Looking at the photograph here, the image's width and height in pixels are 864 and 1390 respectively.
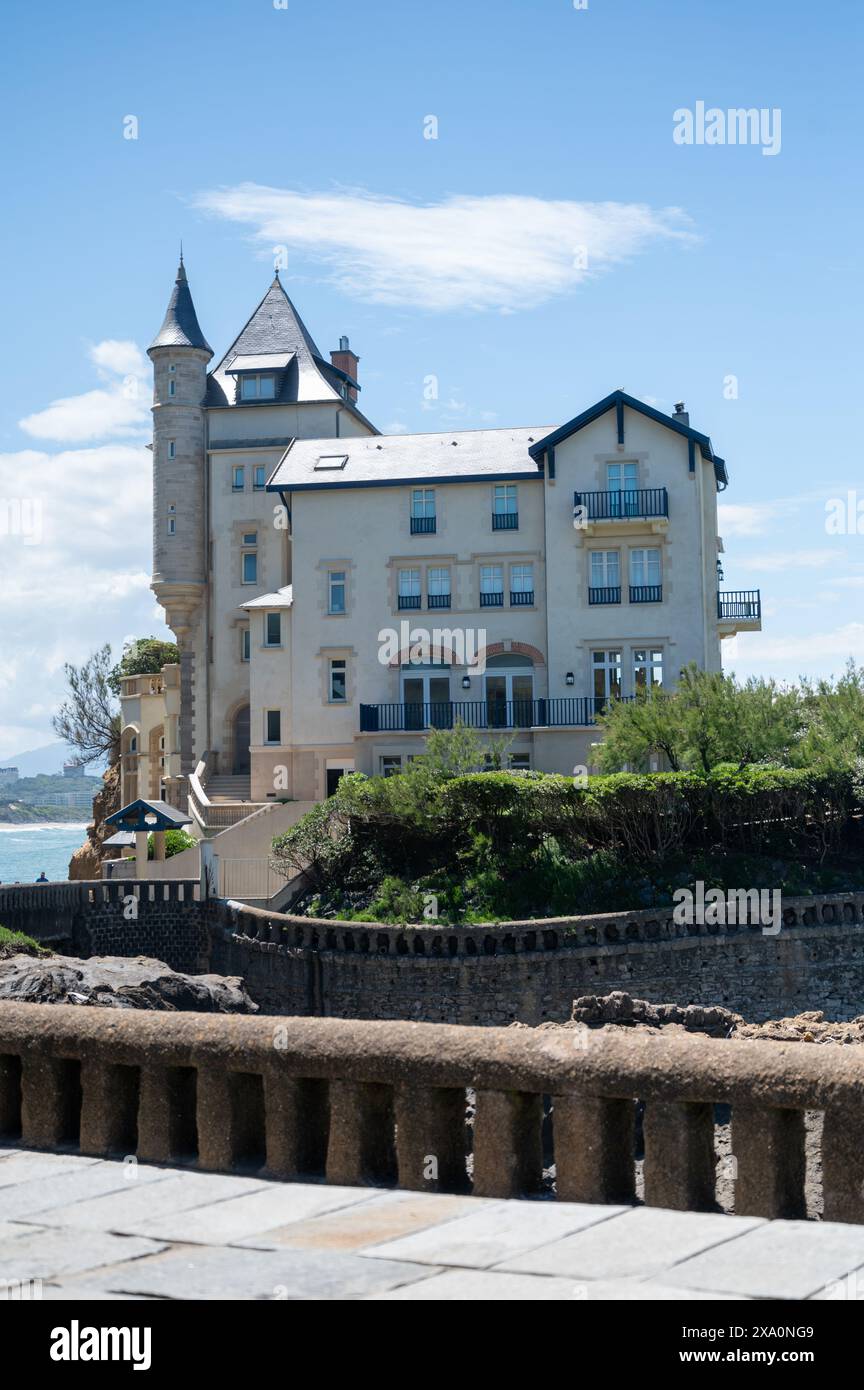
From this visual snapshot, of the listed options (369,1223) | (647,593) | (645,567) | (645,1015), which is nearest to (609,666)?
(647,593)

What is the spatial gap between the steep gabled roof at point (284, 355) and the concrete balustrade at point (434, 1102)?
180 ft

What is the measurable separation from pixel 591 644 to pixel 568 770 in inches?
168

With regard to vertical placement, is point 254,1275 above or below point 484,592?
below

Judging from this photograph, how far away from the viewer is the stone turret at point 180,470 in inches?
2379

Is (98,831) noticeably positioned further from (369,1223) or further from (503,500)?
(369,1223)

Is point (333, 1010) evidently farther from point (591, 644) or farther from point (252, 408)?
point (252, 408)

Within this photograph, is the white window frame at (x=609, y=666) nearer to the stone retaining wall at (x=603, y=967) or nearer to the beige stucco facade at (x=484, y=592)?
the beige stucco facade at (x=484, y=592)

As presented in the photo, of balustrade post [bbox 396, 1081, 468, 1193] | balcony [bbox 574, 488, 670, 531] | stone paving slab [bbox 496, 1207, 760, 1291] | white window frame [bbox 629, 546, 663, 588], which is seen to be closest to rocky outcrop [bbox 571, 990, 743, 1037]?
balustrade post [bbox 396, 1081, 468, 1193]

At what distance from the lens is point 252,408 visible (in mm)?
61375

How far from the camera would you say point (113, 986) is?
28.9 meters

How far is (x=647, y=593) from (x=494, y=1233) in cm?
4566

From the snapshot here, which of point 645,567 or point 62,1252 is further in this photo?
point 645,567

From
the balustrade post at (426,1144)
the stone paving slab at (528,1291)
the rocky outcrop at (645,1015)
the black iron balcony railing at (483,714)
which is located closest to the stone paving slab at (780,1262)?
the stone paving slab at (528,1291)
